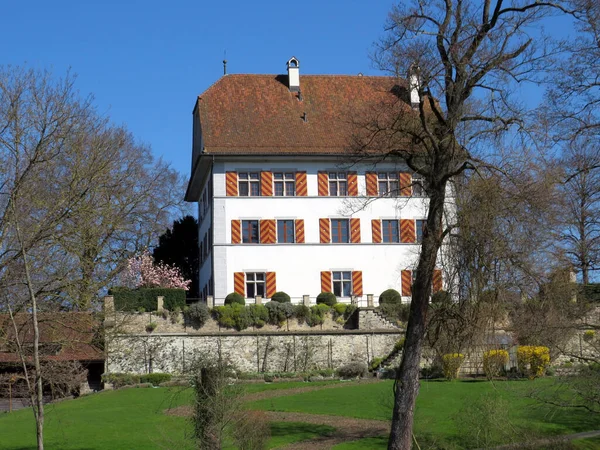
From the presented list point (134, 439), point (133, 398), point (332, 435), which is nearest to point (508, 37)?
point (332, 435)

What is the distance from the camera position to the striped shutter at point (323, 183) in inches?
1769

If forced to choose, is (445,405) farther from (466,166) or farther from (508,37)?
(508,37)

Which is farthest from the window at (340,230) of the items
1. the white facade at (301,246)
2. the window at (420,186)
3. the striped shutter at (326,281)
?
the window at (420,186)

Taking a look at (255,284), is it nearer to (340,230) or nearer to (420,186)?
(340,230)

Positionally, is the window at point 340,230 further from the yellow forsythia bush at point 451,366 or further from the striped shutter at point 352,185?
the yellow forsythia bush at point 451,366

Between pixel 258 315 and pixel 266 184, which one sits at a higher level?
pixel 266 184

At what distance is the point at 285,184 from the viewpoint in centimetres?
4491

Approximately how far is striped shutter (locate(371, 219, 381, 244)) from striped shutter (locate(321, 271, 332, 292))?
277 centimetres

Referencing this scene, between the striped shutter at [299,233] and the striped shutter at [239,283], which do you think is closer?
the striped shutter at [239,283]

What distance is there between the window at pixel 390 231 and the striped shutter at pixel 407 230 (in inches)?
9.4

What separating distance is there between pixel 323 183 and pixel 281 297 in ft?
20.0

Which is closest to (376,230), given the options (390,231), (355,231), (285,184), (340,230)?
(390,231)

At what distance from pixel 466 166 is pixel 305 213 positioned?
25804 millimetres

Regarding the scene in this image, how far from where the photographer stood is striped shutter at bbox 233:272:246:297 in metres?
43.4
